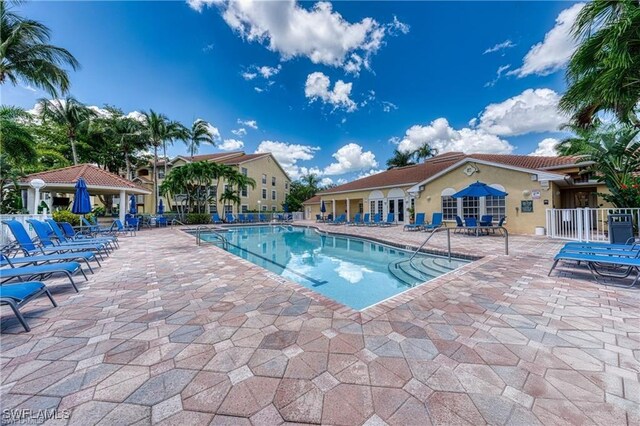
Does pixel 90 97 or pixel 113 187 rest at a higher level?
pixel 90 97

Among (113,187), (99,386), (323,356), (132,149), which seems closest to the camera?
(99,386)

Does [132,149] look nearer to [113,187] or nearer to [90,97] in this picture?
[90,97]

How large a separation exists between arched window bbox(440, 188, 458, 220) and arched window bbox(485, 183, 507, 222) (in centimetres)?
170

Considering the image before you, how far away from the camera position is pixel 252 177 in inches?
1310

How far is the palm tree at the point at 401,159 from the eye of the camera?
121 ft

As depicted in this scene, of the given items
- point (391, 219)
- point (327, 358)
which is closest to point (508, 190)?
point (391, 219)

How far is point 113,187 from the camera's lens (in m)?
15.6

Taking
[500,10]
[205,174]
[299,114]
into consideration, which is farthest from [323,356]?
[299,114]

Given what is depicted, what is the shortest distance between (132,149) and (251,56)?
75.7 feet

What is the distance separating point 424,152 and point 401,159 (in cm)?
350

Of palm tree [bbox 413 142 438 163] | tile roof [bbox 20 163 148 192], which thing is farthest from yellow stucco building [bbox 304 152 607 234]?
tile roof [bbox 20 163 148 192]

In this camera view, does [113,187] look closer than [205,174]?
Yes

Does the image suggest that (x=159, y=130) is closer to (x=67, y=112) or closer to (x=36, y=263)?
(x=67, y=112)

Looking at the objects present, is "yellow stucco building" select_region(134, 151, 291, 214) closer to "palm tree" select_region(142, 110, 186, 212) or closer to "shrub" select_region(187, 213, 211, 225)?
"palm tree" select_region(142, 110, 186, 212)
